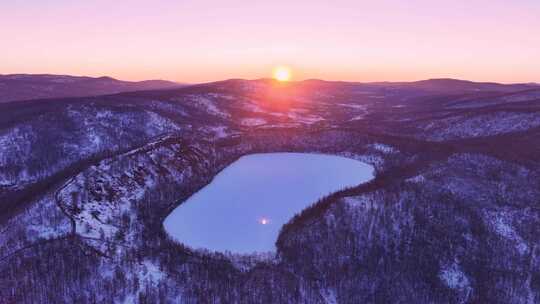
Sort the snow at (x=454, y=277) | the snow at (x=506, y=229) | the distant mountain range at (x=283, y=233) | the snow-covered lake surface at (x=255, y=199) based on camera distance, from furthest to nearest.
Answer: the snow-covered lake surface at (x=255, y=199)
the snow at (x=506, y=229)
the snow at (x=454, y=277)
the distant mountain range at (x=283, y=233)

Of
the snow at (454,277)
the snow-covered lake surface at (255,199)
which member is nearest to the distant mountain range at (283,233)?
the snow at (454,277)

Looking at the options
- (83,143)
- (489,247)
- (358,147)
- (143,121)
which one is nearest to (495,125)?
(358,147)

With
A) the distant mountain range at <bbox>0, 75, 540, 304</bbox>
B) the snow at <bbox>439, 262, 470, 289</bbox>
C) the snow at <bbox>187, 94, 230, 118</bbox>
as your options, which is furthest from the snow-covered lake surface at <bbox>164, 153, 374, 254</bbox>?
the snow at <bbox>187, 94, 230, 118</bbox>

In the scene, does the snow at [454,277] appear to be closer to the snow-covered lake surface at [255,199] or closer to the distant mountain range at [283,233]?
the distant mountain range at [283,233]

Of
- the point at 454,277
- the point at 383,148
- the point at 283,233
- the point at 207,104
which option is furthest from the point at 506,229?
the point at 207,104

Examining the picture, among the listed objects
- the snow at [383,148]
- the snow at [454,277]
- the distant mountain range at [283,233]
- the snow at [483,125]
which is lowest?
the snow at [454,277]

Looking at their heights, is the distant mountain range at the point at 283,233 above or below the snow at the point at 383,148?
below

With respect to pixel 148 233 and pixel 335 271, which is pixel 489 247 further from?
pixel 148 233

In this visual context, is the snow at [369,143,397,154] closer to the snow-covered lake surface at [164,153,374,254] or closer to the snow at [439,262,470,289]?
the snow-covered lake surface at [164,153,374,254]
